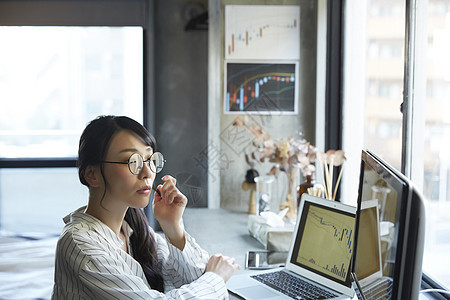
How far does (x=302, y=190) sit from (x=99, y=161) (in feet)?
3.51

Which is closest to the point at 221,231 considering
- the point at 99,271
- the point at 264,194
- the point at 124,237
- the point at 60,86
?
the point at 264,194

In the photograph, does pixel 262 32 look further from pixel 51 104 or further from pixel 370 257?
pixel 370 257

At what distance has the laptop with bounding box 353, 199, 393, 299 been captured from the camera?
0.97m

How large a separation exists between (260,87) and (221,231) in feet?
2.74

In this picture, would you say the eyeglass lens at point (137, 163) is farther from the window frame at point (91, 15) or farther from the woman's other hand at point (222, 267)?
the window frame at point (91, 15)

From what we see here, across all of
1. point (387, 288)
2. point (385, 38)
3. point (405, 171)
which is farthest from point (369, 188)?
point (385, 38)

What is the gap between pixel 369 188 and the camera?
1.14 m

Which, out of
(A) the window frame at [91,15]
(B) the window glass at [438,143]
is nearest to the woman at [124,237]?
(B) the window glass at [438,143]

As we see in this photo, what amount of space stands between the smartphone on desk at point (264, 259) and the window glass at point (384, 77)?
1.89 ft

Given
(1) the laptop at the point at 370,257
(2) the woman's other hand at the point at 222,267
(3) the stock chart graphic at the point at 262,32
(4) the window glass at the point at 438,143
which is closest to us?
(1) the laptop at the point at 370,257

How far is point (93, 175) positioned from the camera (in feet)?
4.33

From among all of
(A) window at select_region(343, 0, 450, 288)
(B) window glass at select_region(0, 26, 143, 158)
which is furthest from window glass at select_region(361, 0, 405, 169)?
(B) window glass at select_region(0, 26, 143, 158)

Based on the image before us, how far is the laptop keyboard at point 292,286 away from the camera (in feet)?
4.66

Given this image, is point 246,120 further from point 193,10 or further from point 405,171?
point 405,171
